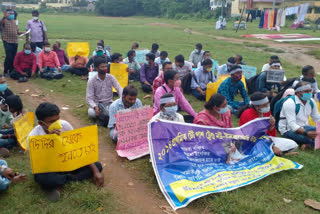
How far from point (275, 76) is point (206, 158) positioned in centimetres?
514

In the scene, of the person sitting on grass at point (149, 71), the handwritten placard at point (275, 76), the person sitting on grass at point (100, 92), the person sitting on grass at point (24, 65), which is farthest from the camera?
the person sitting on grass at point (24, 65)

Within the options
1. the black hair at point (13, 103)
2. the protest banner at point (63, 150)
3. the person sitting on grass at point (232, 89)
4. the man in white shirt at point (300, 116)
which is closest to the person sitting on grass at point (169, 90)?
the person sitting on grass at point (232, 89)

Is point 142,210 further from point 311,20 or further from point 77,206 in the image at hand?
point 311,20

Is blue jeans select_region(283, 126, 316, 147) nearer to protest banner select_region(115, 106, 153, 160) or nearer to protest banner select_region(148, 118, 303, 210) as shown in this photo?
protest banner select_region(148, 118, 303, 210)

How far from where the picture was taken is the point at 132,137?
5.67 metres

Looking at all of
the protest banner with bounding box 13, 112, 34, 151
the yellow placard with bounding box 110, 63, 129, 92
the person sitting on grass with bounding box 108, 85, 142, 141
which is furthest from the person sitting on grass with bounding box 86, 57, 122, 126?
the yellow placard with bounding box 110, 63, 129, 92

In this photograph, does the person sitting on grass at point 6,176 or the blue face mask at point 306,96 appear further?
the blue face mask at point 306,96

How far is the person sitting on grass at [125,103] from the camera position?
18.8 feet

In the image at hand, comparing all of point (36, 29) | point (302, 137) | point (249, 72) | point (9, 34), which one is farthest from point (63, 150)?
point (36, 29)

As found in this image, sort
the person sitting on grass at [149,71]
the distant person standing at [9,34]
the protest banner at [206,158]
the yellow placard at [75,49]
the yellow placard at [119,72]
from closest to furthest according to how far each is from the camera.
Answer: the protest banner at [206,158]
the yellow placard at [119,72]
the person sitting on grass at [149,71]
the distant person standing at [9,34]
the yellow placard at [75,49]

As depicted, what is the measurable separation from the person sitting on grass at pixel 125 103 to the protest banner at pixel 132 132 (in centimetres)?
28

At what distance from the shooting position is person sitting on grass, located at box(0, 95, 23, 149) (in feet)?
18.1

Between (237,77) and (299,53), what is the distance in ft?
47.0

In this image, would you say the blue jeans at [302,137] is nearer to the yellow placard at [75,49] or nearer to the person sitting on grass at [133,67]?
the person sitting on grass at [133,67]
